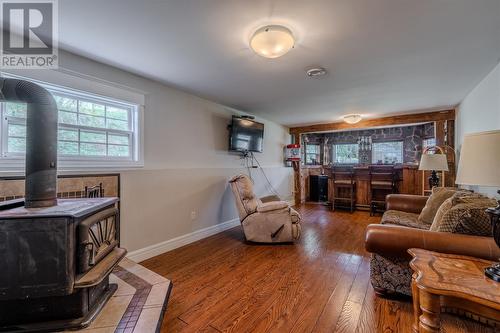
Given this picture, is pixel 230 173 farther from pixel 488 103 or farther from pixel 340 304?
pixel 488 103

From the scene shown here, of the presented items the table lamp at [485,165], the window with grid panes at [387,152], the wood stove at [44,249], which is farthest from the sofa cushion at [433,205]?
the window with grid panes at [387,152]

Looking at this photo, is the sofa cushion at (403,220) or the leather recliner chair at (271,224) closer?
the sofa cushion at (403,220)

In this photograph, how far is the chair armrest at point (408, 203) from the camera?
10.1 ft

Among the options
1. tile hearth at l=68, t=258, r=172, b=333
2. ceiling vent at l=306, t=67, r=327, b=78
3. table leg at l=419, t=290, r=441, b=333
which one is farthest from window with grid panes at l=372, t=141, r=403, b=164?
tile hearth at l=68, t=258, r=172, b=333

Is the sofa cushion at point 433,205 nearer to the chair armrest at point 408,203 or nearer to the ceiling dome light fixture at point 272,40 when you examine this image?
the chair armrest at point 408,203

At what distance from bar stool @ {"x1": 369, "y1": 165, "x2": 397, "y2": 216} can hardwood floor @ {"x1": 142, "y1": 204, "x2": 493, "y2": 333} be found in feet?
6.74

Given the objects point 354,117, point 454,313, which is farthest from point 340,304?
point 354,117

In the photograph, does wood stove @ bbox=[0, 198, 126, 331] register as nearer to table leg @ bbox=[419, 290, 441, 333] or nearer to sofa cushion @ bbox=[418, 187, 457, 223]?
table leg @ bbox=[419, 290, 441, 333]

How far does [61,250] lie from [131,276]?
2.74ft

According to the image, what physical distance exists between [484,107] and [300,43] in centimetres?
257

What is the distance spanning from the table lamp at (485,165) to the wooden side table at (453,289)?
0.09 metres

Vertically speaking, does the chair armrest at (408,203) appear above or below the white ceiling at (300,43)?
below

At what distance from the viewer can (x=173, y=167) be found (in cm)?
308

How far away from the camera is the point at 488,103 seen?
2.57 meters
